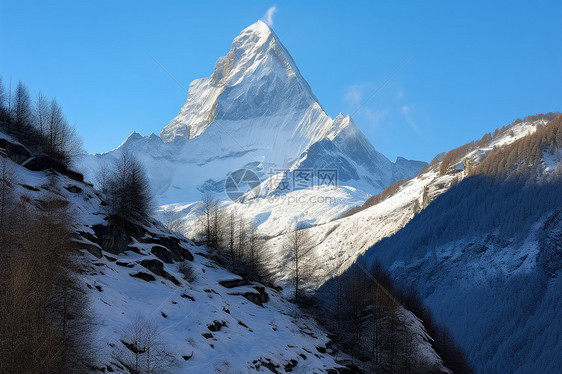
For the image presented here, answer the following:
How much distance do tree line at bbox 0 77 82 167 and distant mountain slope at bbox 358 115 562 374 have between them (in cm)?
10060

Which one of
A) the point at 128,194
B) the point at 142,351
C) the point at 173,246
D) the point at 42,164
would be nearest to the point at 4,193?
the point at 42,164

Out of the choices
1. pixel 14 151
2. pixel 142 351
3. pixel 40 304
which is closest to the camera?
pixel 40 304

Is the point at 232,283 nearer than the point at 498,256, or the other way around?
the point at 232,283

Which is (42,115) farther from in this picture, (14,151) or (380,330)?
(380,330)

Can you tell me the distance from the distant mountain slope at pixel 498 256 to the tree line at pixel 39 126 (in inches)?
3961

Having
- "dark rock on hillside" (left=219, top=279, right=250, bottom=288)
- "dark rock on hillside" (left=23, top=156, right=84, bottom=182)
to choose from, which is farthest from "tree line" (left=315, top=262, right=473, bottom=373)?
"dark rock on hillside" (left=23, top=156, right=84, bottom=182)

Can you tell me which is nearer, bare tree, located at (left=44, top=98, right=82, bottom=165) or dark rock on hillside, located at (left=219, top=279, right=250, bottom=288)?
dark rock on hillside, located at (left=219, top=279, right=250, bottom=288)

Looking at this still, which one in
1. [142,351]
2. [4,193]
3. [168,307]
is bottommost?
[142,351]

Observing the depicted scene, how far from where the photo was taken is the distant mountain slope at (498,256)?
109 m

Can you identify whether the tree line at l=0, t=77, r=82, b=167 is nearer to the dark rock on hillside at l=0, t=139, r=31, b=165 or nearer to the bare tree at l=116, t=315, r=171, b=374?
the dark rock on hillside at l=0, t=139, r=31, b=165

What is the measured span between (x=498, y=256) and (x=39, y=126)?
129389mm

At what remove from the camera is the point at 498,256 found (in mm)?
135125

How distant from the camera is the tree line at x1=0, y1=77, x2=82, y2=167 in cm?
6675

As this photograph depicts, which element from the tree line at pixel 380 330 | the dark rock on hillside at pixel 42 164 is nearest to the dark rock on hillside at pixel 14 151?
the dark rock on hillside at pixel 42 164
